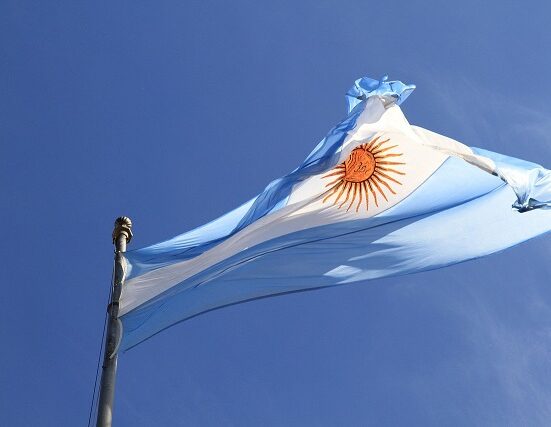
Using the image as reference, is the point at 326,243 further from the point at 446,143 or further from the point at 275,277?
the point at 446,143

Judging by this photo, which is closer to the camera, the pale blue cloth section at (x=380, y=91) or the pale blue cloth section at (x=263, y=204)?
the pale blue cloth section at (x=263, y=204)

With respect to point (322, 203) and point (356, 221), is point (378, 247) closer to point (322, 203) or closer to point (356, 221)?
point (356, 221)

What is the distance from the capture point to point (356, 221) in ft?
59.2

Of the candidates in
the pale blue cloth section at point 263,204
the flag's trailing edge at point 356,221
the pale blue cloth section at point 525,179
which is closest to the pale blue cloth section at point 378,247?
the flag's trailing edge at point 356,221

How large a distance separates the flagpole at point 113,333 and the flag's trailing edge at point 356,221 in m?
0.24

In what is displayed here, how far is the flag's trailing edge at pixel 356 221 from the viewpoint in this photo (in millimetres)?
17125

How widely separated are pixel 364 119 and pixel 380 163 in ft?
2.86

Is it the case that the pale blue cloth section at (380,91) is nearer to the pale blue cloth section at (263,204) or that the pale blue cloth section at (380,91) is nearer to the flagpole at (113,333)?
the pale blue cloth section at (263,204)

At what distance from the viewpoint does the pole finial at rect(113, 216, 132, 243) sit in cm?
1739

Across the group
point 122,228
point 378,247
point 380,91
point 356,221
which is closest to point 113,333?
point 122,228

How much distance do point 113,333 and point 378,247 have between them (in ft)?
15.9

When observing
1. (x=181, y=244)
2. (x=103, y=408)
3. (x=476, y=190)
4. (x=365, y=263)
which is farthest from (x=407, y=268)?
(x=103, y=408)

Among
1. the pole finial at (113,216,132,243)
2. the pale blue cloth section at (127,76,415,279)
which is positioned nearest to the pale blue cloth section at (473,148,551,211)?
the pale blue cloth section at (127,76,415,279)

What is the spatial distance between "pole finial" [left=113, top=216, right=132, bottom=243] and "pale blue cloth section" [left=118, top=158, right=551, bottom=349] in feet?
4.07
